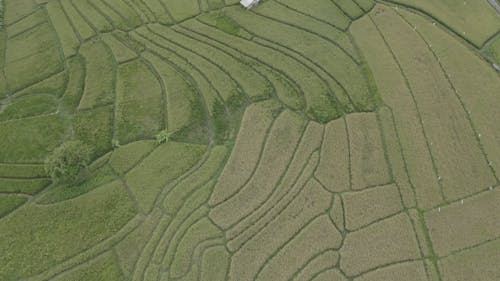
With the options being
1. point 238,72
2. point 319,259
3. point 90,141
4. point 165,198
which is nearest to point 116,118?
point 90,141

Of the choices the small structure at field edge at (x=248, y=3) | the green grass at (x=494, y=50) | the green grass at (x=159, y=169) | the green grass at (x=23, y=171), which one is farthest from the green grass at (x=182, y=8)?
the green grass at (x=494, y=50)

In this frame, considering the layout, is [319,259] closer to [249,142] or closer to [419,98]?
[249,142]

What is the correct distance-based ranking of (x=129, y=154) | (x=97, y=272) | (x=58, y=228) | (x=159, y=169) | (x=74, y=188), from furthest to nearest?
(x=129, y=154) < (x=159, y=169) < (x=74, y=188) < (x=58, y=228) < (x=97, y=272)

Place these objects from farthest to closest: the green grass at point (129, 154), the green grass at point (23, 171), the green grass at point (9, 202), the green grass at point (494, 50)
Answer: the green grass at point (494, 50)
the green grass at point (129, 154)
the green grass at point (23, 171)
the green grass at point (9, 202)

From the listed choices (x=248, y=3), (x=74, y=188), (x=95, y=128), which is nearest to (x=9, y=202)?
(x=74, y=188)

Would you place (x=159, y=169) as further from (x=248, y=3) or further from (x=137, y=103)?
(x=248, y=3)

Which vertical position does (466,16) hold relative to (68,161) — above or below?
above

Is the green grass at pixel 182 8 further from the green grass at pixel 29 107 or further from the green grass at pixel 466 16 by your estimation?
the green grass at pixel 466 16
